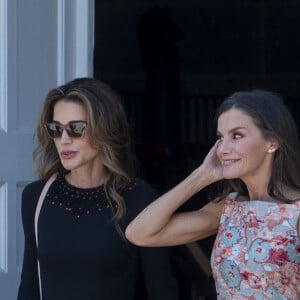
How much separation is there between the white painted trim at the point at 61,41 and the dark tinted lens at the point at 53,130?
3.25ft

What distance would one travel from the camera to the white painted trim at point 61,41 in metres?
4.22

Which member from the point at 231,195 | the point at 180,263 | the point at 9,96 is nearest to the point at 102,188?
the point at 231,195

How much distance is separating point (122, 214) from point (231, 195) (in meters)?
0.39

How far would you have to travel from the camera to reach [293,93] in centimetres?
1384

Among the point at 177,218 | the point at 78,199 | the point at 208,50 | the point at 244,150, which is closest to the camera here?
the point at 244,150

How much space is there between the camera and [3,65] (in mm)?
4070

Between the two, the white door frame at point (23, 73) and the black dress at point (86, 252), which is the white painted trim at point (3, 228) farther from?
the black dress at point (86, 252)

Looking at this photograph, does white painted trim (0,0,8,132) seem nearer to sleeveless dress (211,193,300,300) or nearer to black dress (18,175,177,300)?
black dress (18,175,177,300)

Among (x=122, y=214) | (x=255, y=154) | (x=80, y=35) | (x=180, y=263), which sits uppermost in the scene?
(x=80, y=35)

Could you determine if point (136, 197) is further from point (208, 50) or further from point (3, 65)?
point (208, 50)

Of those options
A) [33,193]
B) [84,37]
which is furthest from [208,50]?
[33,193]

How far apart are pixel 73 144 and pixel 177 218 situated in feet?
1.40

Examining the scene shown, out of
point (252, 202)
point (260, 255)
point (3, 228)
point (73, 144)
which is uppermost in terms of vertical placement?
point (73, 144)

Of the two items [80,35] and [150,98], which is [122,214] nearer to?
[80,35]
